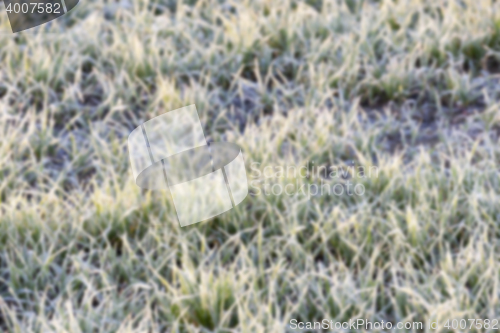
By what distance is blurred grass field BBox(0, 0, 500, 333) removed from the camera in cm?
205

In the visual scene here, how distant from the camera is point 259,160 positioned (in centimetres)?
252

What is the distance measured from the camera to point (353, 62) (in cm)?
295

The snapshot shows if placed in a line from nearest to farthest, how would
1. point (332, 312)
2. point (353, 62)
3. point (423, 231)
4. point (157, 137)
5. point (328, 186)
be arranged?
point (332, 312) → point (423, 231) → point (328, 186) → point (157, 137) → point (353, 62)

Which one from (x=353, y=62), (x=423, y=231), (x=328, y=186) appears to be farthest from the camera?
(x=353, y=62)

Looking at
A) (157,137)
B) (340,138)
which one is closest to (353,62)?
(340,138)

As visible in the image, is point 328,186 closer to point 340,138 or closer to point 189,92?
point 340,138

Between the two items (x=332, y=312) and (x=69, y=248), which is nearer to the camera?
(x=332, y=312)

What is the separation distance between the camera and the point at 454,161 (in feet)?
8.01

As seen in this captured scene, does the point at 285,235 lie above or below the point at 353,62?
below

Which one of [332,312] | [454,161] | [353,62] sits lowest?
[332,312]

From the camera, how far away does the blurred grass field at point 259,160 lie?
2047mm

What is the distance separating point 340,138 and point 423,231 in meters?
0.54

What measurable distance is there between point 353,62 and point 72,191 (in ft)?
4.17

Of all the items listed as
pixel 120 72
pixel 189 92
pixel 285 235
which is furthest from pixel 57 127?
pixel 285 235
